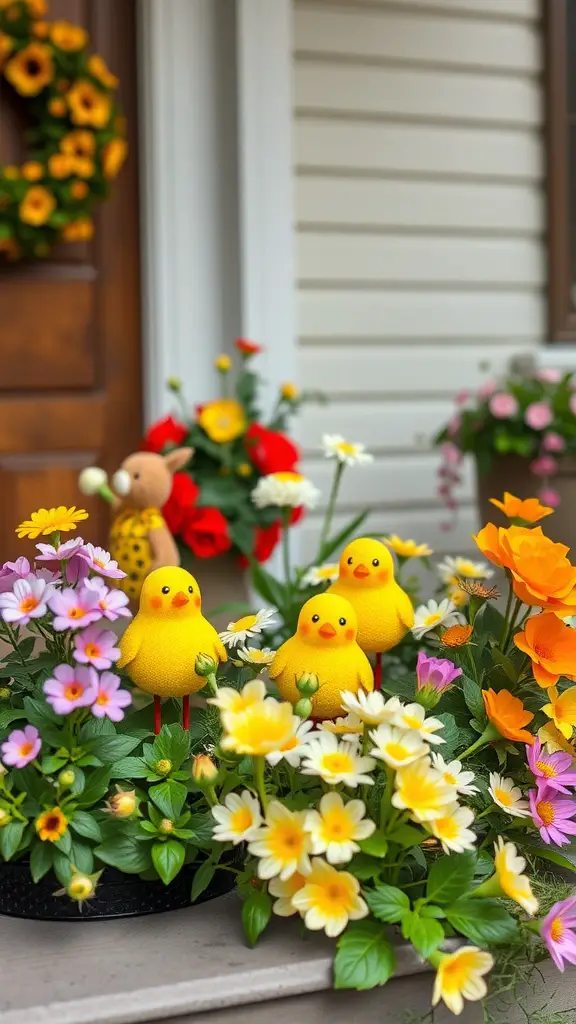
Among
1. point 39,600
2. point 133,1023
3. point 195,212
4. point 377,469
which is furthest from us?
point 377,469

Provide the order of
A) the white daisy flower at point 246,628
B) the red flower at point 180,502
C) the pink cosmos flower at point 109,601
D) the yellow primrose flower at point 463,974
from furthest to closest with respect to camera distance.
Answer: the red flower at point 180,502 < the white daisy flower at point 246,628 < the pink cosmos flower at point 109,601 < the yellow primrose flower at point 463,974

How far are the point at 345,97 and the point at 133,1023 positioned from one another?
2.06 metres

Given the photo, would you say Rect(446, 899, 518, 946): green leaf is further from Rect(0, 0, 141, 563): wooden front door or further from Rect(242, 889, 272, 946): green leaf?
Rect(0, 0, 141, 563): wooden front door

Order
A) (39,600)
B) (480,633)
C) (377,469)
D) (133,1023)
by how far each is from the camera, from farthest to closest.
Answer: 1. (377,469)
2. (480,633)
3. (39,600)
4. (133,1023)

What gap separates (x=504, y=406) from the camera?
201cm

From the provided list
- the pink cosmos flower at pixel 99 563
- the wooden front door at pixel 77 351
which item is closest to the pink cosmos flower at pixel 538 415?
the wooden front door at pixel 77 351

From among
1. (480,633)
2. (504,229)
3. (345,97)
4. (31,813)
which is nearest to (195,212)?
(345,97)

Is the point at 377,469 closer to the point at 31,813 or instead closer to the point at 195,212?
the point at 195,212

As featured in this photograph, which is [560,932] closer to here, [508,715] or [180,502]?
[508,715]

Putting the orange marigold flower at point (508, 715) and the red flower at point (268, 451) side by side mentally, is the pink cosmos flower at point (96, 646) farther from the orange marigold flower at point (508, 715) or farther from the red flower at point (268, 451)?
the red flower at point (268, 451)

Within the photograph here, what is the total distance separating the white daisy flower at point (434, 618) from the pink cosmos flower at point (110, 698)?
0.97 ft

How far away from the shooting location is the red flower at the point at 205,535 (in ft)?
5.37

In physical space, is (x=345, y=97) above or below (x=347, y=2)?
below

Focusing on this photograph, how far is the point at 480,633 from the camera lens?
878mm
